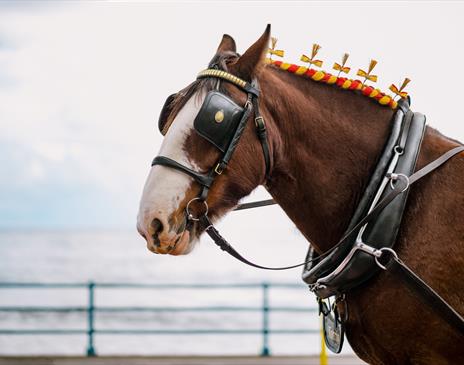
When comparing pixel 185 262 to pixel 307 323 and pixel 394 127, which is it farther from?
pixel 394 127

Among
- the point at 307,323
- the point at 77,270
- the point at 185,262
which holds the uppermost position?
the point at 307,323

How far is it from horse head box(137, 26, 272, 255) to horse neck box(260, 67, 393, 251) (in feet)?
0.39

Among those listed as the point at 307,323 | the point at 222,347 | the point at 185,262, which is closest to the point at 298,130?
the point at 222,347

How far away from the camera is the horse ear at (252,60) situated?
8.04 feet

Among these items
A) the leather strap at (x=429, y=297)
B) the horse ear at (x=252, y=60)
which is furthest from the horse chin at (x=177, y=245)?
the leather strap at (x=429, y=297)

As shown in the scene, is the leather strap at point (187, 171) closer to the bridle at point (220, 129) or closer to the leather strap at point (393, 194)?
the bridle at point (220, 129)

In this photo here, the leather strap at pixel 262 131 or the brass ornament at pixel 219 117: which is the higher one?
the brass ornament at pixel 219 117

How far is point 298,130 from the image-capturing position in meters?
2.57

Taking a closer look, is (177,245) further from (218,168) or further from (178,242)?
(218,168)

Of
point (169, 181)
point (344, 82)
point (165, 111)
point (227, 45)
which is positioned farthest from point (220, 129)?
point (344, 82)

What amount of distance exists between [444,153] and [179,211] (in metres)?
1.04

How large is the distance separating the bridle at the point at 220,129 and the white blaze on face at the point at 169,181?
0.08ft

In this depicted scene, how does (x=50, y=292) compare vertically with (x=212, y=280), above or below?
above

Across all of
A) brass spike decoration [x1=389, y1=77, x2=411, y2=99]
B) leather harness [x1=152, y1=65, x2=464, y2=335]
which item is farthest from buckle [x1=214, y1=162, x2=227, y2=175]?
brass spike decoration [x1=389, y1=77, x2=411, y2=99]
